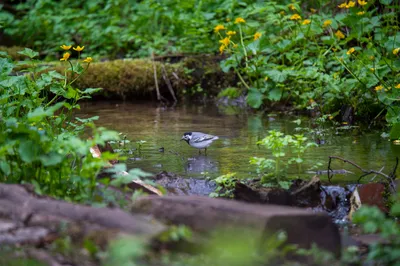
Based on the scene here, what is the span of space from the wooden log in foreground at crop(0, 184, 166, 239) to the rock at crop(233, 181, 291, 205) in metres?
1.46

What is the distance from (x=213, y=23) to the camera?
445 inches

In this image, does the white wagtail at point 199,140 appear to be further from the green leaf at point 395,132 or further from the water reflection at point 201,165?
the green leaf at point 395,132

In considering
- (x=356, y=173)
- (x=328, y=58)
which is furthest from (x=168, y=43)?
(x=356, y=173)

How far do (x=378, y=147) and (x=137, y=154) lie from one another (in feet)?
7.98

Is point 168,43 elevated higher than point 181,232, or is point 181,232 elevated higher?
point 168,43

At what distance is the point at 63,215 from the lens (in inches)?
128

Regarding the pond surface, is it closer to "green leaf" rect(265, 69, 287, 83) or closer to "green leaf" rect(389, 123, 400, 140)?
"green leaf" rect(389, 123, 400, 140)

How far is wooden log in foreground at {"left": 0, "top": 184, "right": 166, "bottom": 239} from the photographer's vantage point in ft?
10.2

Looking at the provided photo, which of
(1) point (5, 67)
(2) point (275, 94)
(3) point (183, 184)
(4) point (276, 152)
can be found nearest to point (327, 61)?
(2) point (275, 94)

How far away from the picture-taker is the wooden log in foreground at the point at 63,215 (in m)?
3.11

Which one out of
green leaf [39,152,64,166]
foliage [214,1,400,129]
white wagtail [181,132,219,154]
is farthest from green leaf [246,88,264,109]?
green leaf [39,152,64,166]

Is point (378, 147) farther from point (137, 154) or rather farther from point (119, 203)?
point (119, 203)

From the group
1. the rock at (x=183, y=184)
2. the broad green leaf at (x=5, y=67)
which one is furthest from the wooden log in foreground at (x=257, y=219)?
the broad green leaf at (x=5, y=67)

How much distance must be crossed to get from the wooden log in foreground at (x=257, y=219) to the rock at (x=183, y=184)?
5.13 ft
